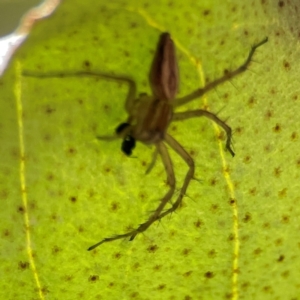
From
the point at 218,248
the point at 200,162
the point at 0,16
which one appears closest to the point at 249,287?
the point at 218,248

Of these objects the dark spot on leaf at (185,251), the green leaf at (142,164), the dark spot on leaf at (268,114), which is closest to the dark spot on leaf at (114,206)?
the green leaf at (142,164)

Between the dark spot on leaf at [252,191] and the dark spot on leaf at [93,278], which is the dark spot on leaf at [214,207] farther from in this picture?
the dark spot on leaf at [93,278]

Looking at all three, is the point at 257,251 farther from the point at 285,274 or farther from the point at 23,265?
the point at 23,265

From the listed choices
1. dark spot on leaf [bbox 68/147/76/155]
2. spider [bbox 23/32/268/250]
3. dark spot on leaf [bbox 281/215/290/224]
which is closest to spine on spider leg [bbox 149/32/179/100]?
spider [bbox 23/32/268/250]

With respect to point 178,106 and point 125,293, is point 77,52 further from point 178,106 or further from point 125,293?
point 125,293

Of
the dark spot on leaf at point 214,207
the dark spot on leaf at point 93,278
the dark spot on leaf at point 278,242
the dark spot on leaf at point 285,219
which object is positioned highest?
the dark spot on leaf at point 214,207

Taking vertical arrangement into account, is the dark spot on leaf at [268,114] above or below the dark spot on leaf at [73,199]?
above

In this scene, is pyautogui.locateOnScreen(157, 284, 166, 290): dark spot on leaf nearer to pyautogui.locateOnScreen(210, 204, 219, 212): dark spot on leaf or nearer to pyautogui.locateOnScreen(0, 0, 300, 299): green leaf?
pyautogui.locateOnScreen(0, 0, 300, 299): green leaf
